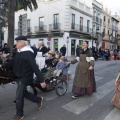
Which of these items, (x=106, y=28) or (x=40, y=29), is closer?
(x=40, y=29)

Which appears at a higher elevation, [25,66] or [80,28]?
[80,28]

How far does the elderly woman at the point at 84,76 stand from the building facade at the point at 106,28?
47516 mm

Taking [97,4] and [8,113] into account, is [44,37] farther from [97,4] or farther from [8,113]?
[8,113]

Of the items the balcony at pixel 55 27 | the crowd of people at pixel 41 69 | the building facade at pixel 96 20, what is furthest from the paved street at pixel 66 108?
the building facade at pixel 96 20

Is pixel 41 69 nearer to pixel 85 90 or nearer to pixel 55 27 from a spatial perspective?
pixel 85 90

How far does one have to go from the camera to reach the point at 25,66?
526cm

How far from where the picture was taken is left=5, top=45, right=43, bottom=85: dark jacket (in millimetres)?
5199

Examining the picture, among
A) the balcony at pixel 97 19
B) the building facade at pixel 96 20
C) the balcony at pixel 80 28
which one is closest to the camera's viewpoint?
the balcony at pixel 80 28

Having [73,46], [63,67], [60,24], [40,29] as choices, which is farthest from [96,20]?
[63,67]

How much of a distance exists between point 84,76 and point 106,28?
169ft

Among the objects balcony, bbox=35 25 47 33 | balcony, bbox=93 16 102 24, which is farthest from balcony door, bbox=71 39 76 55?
balcony, bbox=93 16 102 24

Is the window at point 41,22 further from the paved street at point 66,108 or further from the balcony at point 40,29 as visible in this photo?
the paved street at point 66,108

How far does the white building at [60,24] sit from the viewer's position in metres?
35.7

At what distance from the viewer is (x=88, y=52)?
7594 millimetres
